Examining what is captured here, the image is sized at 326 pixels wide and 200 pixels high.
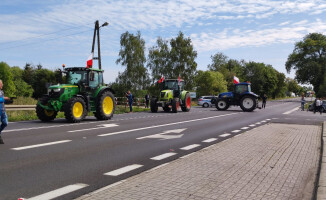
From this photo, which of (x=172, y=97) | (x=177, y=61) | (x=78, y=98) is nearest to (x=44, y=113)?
(x=78, y=98)

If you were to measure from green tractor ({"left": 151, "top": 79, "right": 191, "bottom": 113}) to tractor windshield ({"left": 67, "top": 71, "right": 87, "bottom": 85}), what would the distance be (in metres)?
9.81

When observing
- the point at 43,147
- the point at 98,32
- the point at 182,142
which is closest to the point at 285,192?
the point at 182,142

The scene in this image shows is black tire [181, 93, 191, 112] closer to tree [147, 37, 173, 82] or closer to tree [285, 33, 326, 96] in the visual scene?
tree [147, 37, 173, 82]

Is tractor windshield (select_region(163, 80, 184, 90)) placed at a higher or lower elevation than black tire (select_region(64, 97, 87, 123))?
higher

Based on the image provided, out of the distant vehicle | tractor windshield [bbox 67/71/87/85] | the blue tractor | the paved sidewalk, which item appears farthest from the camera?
the distant vehicle

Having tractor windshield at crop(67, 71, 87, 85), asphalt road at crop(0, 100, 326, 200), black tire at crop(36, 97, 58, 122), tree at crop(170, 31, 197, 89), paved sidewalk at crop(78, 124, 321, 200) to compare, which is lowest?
paved sidewalk at crop(78, 124, 321, 200)

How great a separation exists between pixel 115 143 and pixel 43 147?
184cm

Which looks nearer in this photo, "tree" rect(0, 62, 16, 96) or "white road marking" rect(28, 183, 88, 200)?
"white road marking" rect(28, 183, 88, 200)

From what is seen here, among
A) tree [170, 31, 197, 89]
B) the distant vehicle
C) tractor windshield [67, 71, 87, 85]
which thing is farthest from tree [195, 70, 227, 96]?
tractor windshield [67, 71, 87, 85]

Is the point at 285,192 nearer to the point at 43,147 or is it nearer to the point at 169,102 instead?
the point at 43,147

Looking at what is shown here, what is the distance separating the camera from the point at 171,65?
61844mm

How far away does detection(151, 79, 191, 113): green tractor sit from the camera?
2470 centimetres

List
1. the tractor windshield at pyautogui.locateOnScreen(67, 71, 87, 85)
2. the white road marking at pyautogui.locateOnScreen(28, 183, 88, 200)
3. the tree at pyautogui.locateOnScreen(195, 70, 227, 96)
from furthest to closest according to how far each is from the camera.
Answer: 1. the tree at pyautogui.locateOnScreen(195, 70, 227, 96)
2. the tractor windshield at pyautogui.locateOnScreen(67, 71, 87, 85)
3. the white road marking at pyautogui.locateOnScreen(28, 183, 88, 200)

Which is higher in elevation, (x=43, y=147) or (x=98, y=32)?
(x=98, y=32)
